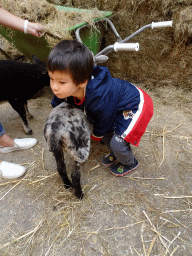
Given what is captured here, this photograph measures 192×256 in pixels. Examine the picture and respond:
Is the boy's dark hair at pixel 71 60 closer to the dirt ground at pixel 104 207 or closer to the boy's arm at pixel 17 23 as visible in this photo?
the boy's arm at pixel 17 23

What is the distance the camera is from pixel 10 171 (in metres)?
2.08

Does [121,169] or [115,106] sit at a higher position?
[115,106]

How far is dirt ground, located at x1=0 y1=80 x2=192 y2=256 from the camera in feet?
4.96

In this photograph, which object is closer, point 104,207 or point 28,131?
point 104,207

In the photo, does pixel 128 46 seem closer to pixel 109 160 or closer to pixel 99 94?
pixel 99 94

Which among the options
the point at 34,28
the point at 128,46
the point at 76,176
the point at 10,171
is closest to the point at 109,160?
the point at 76,176

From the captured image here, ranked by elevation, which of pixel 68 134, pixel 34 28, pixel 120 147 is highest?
pixel 34 28

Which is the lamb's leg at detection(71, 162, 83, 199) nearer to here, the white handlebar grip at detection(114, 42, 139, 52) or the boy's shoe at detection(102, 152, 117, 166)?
the boy's shoe at detection(102, 152, 117, 166)

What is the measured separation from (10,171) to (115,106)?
141cm

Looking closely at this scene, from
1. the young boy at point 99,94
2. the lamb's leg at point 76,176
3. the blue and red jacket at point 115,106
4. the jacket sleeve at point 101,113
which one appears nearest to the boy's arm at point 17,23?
the young boy at point 99,94

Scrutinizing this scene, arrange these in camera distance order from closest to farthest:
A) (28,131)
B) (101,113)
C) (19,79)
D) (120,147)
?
(101,113) < (120,147) < (19,79) < (28,131)

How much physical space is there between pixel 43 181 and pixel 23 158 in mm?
521

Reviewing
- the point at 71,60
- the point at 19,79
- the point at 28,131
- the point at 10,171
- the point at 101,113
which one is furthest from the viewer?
the point at 28,131

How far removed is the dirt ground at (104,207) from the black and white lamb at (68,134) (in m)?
0.43
